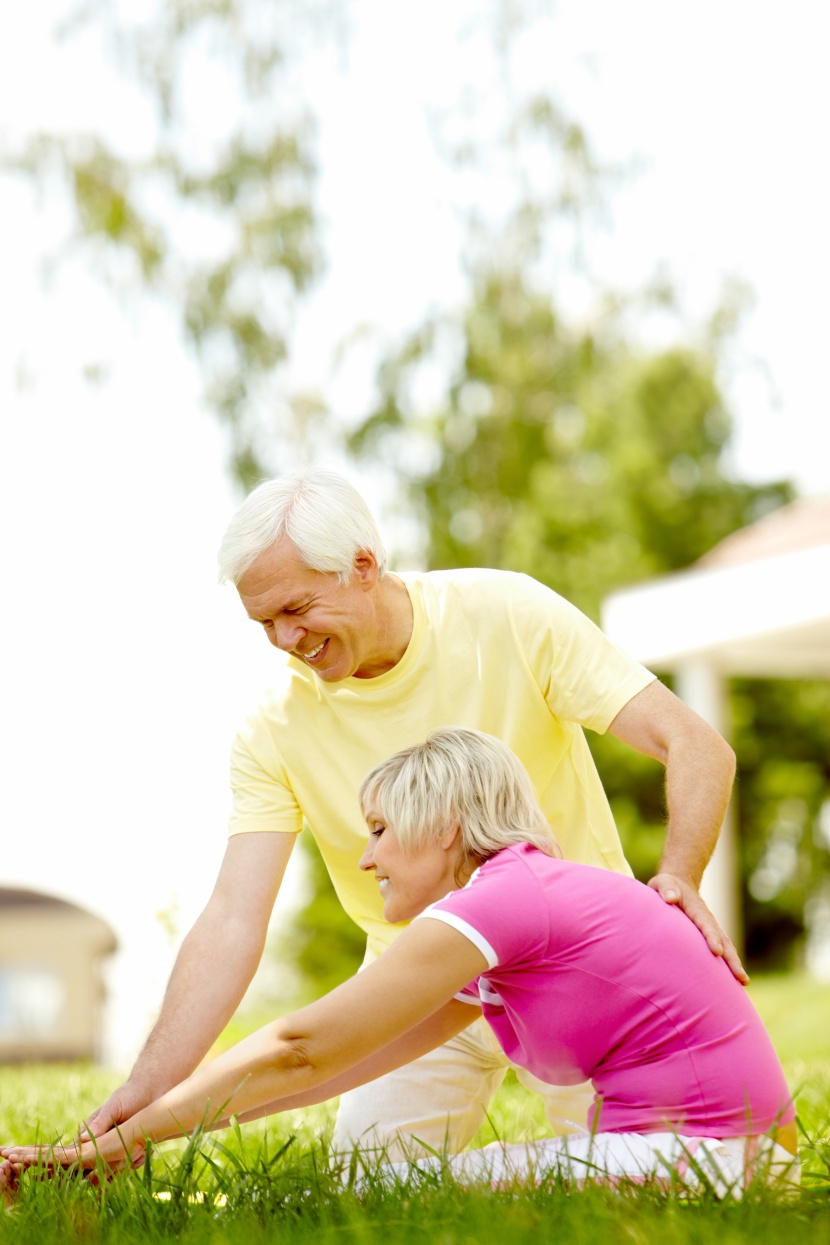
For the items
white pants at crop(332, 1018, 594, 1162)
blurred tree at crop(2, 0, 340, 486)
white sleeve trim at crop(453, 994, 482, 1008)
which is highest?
blurred tree at crop(2, 0, 340, 486)

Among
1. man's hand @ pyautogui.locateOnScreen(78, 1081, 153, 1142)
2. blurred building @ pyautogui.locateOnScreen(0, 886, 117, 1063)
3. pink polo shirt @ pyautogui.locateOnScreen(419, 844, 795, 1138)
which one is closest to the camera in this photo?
pink polo shirt @ pyautogui.locateOnScreen(419, 844, 795, 1138)

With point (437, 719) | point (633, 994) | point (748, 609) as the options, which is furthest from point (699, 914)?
point (748, 609)

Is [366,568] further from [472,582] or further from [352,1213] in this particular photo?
[352,1213]

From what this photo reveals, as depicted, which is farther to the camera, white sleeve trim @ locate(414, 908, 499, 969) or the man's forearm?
the man's forearm

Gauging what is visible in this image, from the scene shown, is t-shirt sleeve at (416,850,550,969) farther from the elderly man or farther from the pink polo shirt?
the elderly man

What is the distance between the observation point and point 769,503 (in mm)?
23047

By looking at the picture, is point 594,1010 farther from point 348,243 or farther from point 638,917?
point 348,243

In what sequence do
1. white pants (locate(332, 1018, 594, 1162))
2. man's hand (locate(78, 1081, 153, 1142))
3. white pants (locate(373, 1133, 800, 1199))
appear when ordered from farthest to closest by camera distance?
white pants (locate(332, 1018, 594, 1162)) < man's hand (locate(78, 1081, 153, 1142)) < white pants (locate(373, 1133, 800, 1199))

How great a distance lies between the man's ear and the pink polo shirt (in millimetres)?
940

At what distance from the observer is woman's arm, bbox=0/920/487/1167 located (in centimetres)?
234

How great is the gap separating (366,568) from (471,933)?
44.5 inches

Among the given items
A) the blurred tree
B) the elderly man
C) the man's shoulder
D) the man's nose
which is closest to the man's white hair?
the elderly man

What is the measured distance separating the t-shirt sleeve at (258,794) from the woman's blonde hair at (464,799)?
0.79 metres

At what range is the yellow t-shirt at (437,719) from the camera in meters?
3.35
